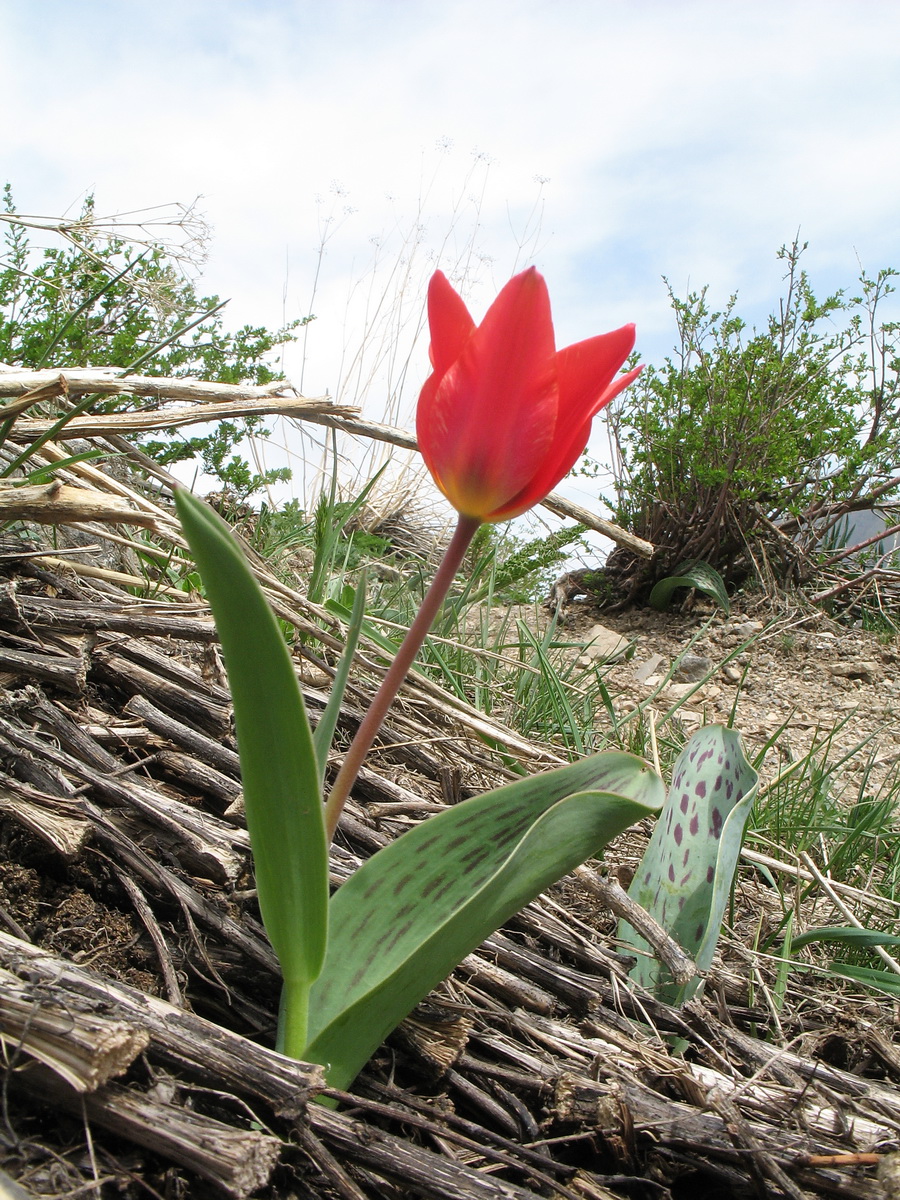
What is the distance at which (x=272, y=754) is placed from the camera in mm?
650

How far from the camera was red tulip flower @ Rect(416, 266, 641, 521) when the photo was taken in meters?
0.64

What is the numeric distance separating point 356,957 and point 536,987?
1.17ft

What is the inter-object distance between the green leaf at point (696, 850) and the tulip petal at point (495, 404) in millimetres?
577

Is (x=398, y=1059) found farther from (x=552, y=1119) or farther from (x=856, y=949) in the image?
(x=856, y=949)

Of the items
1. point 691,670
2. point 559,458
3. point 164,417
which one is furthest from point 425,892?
point 691,670

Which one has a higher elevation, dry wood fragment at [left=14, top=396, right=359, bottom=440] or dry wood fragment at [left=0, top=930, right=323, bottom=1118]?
dry wood fragment at [left=14, top=396, right=359, bottom=440]

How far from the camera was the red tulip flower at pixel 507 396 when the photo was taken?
2.10ft

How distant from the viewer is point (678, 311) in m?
4.18

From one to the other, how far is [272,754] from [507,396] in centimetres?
32

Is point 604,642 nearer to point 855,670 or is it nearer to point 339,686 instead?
point 855,670

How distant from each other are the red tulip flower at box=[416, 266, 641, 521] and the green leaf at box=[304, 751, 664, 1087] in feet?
0.80

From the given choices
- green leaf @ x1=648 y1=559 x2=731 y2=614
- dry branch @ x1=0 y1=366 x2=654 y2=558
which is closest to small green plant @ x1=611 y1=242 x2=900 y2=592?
green leaf @ x1=648 y1=559 x2=731 y2=614

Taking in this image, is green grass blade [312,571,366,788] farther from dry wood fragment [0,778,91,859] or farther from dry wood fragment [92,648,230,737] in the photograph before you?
dry wood fragment [92,648,230,737]

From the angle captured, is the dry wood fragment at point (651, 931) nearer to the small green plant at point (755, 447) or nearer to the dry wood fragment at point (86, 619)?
the dry wood fragment at point (86, 619)
